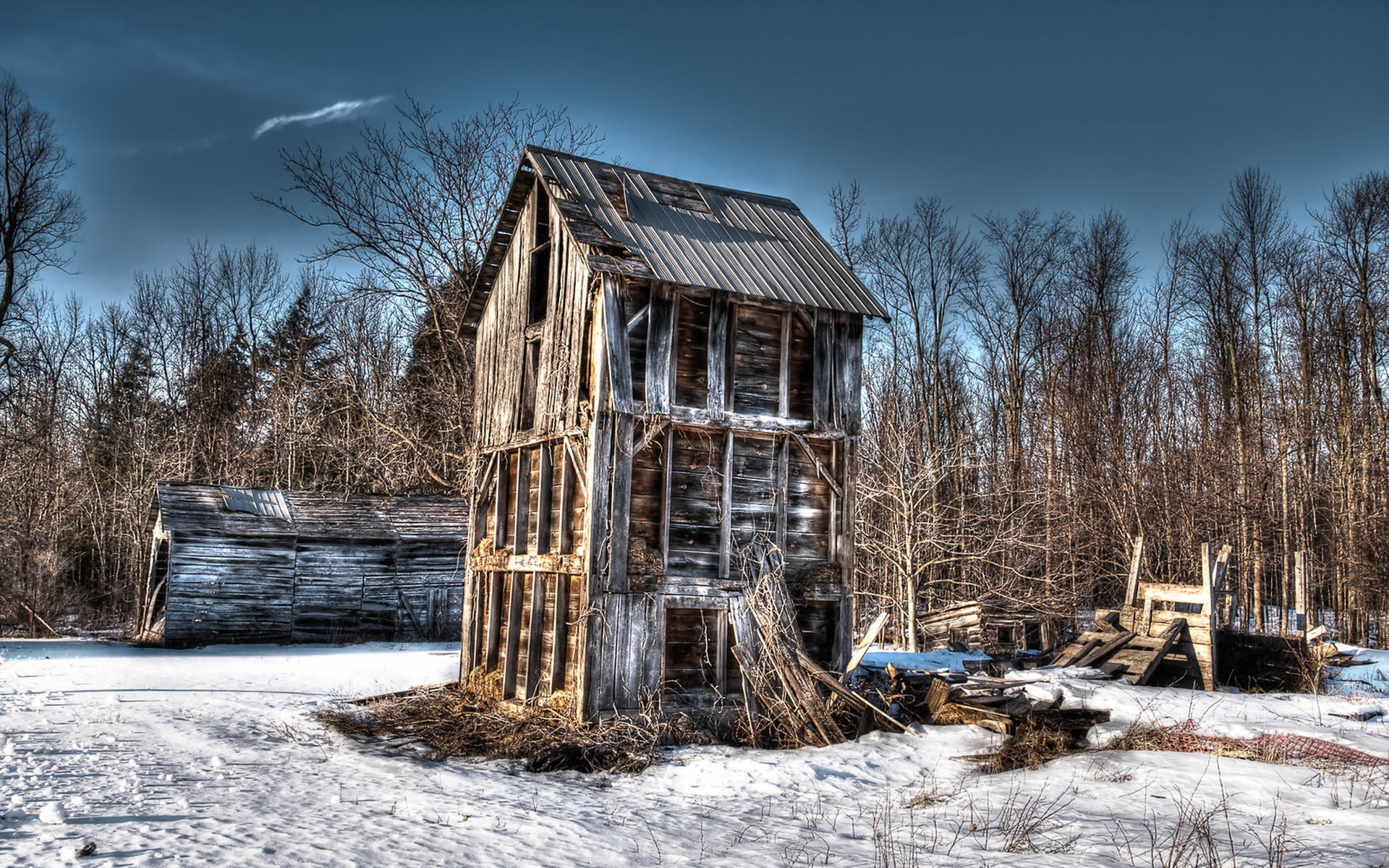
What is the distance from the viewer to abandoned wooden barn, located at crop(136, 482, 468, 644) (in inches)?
918

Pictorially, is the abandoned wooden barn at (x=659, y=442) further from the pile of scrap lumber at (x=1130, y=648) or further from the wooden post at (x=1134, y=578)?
the wooden post at (x=1134, y=578)

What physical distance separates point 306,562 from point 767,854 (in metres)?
21.0

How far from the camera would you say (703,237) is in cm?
1316

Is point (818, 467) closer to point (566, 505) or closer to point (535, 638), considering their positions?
point (566, 505)

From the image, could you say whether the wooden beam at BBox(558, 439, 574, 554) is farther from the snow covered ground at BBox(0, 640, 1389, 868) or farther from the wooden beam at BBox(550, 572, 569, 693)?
the snow covered ground at BBox(0, 640, 1389, 868)

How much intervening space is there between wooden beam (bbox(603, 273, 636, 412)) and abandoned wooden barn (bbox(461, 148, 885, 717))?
0.02 meters

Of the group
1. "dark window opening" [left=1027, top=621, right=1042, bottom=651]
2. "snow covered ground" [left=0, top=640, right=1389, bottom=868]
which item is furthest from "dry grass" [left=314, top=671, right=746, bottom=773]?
"dark window opening" [left=1027, top=621, right=1042, bottom=651]

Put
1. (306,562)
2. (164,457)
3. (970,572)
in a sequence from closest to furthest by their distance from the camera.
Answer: (970,572) → (306,562) → (164,457)

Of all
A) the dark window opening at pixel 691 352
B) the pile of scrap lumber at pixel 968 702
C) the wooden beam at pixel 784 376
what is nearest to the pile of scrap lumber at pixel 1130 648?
the pile of scrap lumber at pixel 968 702

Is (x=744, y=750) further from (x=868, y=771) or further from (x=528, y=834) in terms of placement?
(x=528, y=834)

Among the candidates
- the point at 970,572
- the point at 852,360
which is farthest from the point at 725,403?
the point at 970,572

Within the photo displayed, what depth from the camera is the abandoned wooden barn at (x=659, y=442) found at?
11117 millimetres

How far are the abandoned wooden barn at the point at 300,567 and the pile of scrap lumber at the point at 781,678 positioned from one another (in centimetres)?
1492

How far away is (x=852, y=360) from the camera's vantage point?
12734mm
